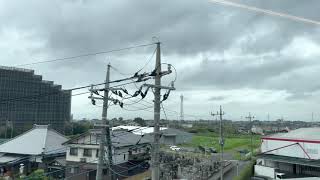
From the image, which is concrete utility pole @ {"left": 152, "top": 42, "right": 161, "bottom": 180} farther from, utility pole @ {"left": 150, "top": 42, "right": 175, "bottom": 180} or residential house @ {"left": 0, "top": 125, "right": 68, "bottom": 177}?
residential house @ {"left": 0, "top": 125, "right": 68, "bottom": 177}

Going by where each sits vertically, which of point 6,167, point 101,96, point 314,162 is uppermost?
point 101,96

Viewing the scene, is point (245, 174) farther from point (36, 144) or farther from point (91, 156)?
point (36, 144)

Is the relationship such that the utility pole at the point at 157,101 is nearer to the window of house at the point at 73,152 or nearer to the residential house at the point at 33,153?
the window of house at the point at 73,152

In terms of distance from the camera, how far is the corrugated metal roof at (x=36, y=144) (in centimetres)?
3863

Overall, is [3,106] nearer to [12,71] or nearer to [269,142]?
[12,71]

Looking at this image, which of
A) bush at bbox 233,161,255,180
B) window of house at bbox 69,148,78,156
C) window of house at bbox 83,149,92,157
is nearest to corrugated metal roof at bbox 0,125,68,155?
window of house at bbox 69,148,78,156

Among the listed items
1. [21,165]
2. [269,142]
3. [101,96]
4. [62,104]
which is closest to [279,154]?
[269,142]

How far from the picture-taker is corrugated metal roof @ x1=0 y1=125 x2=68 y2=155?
38631 millimetres

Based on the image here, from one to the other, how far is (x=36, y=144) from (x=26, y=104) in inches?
2292

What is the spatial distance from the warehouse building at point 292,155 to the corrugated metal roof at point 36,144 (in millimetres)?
24030

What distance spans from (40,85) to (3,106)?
17.3 metres

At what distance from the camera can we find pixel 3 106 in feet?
299

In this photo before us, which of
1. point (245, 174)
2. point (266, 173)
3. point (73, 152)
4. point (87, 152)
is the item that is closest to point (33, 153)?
point (73, 152)

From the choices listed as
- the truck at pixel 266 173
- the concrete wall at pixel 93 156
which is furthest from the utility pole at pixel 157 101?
the concrete wall at pixel 93 156
